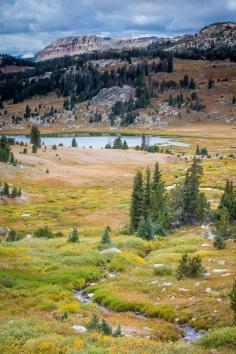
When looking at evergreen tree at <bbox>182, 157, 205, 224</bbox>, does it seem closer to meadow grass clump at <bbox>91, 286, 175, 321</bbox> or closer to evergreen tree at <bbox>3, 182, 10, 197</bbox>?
meadow grass clump at <bbox>91, 286, 175, 321</bbox>

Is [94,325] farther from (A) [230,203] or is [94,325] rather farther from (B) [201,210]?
(B) [201,210]

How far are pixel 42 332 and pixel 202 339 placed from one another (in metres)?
6.64

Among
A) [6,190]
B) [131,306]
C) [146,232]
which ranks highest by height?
[131,306]

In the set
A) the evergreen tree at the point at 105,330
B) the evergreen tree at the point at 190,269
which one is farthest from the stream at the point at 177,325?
the evergreen tree at the point at 190,269

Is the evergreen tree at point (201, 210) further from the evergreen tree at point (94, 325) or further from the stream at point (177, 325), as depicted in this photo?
the evergreen tree at point (94, 325)

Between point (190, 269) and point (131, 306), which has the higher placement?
point (190, 269)

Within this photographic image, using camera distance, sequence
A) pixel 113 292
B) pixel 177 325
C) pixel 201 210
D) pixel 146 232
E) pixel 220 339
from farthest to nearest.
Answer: pixel 201 210, pixel 146 232, pixel 113 292, pixel 177 325, pixel 220 339

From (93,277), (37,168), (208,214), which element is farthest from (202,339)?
(37,168)

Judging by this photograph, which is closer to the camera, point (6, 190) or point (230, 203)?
point (230, 203)

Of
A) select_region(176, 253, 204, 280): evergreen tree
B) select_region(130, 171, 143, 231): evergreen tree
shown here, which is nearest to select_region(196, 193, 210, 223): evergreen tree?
select_region(130, 171, 143, 231): evergreen tree

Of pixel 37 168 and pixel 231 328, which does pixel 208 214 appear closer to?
pixel 231 328

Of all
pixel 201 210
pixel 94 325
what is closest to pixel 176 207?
pixel 201 210

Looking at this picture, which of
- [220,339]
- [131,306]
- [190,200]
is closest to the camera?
[220,339]

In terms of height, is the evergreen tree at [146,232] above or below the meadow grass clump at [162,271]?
below
